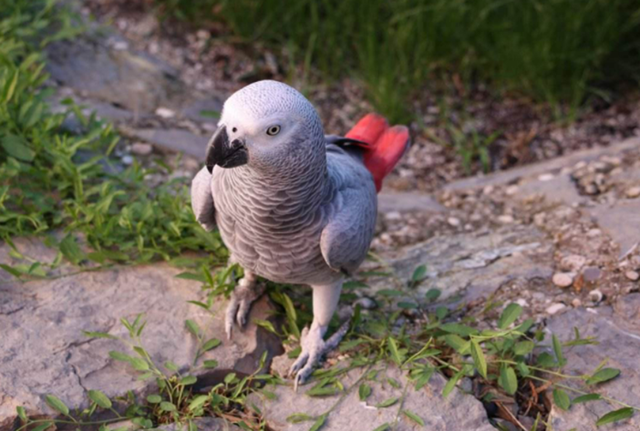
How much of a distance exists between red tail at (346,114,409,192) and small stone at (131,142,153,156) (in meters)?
1.04

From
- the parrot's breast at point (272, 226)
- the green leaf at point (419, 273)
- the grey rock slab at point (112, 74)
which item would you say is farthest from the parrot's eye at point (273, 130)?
the grey rock slab at point (112, 74)

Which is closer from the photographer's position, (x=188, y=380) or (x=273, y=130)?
(x=273, y=130)

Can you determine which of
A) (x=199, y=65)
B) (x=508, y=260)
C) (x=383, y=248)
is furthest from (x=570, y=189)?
(x=199, y=65)

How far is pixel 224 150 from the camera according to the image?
1.64 metres

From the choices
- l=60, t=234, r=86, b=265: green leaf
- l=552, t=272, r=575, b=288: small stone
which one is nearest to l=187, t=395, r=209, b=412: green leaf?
l=60, t=234, r=86, b=265: green leaf

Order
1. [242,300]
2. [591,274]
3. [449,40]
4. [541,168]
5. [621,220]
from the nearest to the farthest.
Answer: [242,300] < [591,274] < [621,220] < [541,168] < [449,40]

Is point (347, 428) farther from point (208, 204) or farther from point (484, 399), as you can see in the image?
point (208, 204)

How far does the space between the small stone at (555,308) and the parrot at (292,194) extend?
0.70m

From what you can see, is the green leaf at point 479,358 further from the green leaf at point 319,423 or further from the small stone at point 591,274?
the small stone at point 591,274

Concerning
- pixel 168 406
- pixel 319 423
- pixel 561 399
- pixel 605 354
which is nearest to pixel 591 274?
pixel 605 354

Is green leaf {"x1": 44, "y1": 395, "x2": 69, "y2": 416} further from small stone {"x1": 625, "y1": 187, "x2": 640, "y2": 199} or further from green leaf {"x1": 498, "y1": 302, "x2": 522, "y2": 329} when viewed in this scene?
small stone {"x1": 625, "y1": 187, "x2": 640, "y2": 199}

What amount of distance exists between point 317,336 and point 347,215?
1.54 ft

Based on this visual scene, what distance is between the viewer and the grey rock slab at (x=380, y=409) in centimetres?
205

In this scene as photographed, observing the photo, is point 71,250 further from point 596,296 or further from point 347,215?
point 596,296
